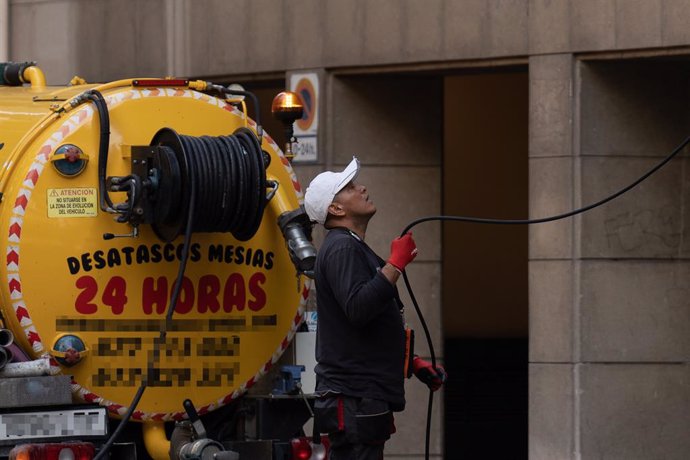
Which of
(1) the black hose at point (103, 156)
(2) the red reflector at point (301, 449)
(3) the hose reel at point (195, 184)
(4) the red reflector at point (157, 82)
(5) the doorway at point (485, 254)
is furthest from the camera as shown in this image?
(5) the doorway at point (485, 254)

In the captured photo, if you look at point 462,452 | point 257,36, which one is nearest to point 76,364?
point 257,36

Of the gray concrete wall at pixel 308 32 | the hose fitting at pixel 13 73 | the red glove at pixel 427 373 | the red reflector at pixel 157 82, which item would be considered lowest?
the red glove at pixel 427 373

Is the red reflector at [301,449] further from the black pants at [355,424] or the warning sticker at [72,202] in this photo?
the warning sticker at [72,202]

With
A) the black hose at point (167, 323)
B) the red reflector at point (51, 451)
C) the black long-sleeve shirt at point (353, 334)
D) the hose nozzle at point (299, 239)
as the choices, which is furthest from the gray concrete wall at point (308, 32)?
the red reflector at point (51, 451)

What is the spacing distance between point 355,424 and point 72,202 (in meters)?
1.45

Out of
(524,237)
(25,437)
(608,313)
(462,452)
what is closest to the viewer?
(25,437)

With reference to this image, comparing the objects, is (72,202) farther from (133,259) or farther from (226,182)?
(226,182)

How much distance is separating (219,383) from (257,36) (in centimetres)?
515

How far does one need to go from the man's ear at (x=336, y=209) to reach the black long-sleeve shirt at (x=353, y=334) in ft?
0.23

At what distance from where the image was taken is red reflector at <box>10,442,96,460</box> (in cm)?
628

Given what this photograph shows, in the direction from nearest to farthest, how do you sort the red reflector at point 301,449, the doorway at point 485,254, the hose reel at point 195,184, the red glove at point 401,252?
the red glove at point 401,252, the hose reel at point 195,184, the red reflector at point 301,449, the doorway at point 485,254

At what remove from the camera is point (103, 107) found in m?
6.66

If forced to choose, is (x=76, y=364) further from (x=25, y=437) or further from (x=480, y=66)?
(x=480, y=66)

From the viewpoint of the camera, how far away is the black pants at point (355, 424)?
6406 millimetres
